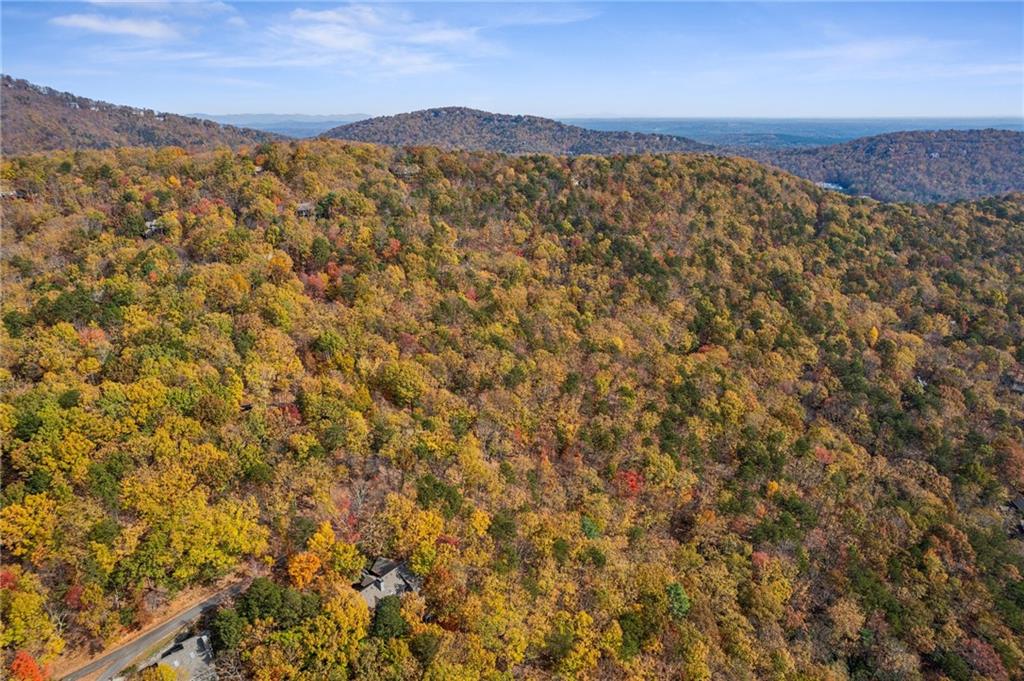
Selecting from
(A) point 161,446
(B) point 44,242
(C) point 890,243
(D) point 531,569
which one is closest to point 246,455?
(A) point 161,446

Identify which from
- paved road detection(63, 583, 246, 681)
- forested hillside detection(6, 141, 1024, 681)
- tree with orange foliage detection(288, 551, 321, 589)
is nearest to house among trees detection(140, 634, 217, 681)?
forested hillside detection(6, 141, 1024, 681)

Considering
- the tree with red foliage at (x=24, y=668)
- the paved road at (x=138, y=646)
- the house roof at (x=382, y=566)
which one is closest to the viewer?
the tree with red foliage at (x=24, y=668)

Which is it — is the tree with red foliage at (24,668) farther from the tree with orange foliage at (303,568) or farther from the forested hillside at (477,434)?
the tree with orange foliage at (303,568)

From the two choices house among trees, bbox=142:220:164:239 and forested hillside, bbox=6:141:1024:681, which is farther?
house among trees, bbox=142:220:164:239

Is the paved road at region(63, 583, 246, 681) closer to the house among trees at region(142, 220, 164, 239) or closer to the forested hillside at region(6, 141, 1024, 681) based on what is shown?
the forested hillside at region(6, 141, 1024, 681)

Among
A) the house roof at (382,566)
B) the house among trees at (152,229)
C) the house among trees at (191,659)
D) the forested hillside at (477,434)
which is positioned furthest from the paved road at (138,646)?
the house among trees at (152,229)

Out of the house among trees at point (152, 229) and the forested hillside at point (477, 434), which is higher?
the house among trees at point (152, 229)

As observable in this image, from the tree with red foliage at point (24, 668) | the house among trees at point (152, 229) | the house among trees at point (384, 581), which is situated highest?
the house among trees at point (152, 229)
